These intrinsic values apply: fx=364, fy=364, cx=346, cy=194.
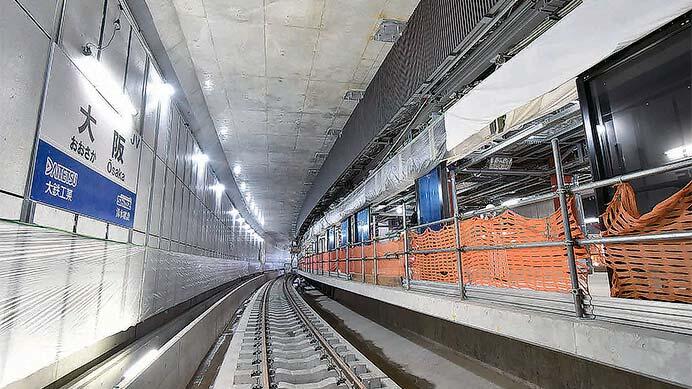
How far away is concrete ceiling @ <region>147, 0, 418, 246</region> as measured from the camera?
554cm

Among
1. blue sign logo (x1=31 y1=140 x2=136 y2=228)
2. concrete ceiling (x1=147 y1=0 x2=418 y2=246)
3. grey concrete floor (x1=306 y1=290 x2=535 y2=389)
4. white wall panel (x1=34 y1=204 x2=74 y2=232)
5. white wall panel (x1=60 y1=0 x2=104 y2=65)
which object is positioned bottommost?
grey concrete floor (x1=306 y1=290 x2=535 y2=389)

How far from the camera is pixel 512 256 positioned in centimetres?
312

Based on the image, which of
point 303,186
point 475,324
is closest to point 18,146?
point 475,324


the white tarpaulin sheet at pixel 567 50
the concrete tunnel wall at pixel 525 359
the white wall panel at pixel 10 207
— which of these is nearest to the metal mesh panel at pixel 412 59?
the white tarpaulin sheet at pixel 567 50

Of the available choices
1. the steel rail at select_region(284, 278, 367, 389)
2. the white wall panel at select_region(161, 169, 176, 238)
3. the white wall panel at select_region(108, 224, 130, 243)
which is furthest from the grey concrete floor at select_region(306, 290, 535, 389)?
the white wall panel at select_region(161, 169, 176, 238)

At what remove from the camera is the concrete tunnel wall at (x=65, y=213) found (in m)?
2.08

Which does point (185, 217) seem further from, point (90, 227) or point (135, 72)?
point (90, 227)

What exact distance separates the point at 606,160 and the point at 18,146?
167 inches

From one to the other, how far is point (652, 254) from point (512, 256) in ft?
3.96

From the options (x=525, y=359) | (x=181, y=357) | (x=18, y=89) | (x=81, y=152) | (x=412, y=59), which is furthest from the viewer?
(x=412, y=59)

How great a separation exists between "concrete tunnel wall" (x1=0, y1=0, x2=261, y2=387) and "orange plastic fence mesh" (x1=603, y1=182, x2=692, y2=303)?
126 inches

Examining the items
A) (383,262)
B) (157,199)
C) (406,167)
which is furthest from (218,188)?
(406,167)

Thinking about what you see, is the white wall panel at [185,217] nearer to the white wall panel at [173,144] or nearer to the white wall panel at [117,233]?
the white wall panel at [173,144]

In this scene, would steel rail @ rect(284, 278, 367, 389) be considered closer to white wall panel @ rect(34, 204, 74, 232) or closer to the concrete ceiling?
white wall panel @ rect(34, 204, 74, 232)
